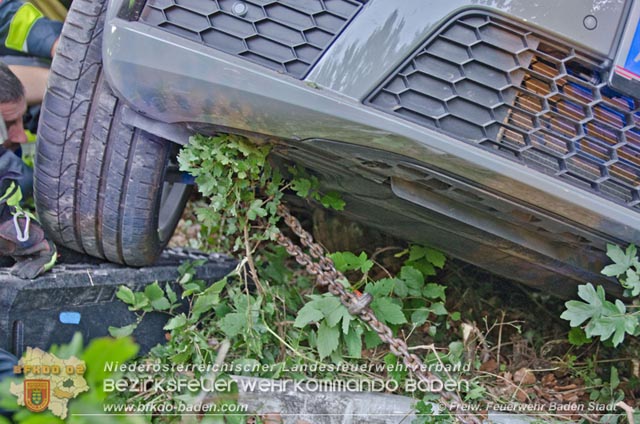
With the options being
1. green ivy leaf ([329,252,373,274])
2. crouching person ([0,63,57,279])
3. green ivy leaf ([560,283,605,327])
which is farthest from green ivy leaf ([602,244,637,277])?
crouching person ([0,63,57,279])

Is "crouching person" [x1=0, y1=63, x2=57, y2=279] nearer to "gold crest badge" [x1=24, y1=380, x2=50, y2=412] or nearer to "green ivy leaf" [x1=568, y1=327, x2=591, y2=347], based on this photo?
"gold crest badge" [x1=24, y1=380, x2=50, y2=412]

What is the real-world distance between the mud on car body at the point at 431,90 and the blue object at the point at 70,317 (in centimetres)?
78

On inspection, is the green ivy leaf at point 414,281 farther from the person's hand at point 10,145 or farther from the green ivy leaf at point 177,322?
the person's hand at point 10,145

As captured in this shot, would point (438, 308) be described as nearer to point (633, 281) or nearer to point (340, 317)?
point (340, 317)

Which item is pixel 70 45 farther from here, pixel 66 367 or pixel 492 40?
pixel 492 40

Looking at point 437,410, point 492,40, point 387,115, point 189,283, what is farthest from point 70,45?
point 437,410

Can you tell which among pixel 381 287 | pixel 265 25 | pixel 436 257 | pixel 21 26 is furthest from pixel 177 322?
pixel 21 26

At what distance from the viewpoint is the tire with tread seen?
2.31m

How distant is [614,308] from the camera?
6.79 ft

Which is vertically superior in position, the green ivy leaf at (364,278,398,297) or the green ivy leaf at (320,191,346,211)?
the green ivy leaf at (320,191,346,211)

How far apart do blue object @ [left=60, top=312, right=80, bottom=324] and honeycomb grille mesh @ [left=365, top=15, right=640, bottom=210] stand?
49.8 inches

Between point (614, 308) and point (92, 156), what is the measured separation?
1.66 metres

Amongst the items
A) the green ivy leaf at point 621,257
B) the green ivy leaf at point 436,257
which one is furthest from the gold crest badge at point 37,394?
the green ivy leaf at point 621,257

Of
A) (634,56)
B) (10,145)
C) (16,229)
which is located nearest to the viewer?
(634,56)
